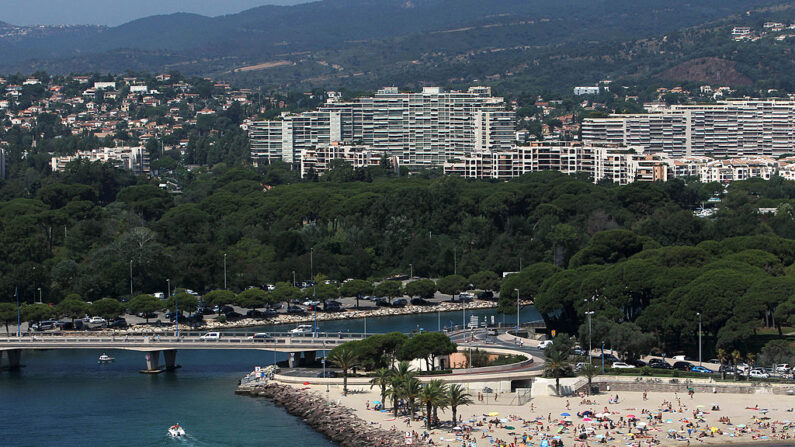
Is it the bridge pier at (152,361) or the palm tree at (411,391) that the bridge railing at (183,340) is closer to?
the bridge pier at (152,361)

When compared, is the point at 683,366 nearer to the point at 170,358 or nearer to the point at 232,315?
the point at 170,358

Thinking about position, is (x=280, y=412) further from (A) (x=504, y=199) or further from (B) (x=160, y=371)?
(A) (x=504, y=199)

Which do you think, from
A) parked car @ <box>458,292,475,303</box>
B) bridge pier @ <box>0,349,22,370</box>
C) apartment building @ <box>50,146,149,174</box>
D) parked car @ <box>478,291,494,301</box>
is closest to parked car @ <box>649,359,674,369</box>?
bridge pier @ <box>0,349,22,370</box>

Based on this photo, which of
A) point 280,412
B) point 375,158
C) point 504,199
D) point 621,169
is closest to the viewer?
point 280,412


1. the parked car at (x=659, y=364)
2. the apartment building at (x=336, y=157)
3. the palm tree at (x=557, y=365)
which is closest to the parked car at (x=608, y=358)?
the parked car at (x=659, y=364)

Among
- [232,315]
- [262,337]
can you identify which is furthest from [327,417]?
[232,315]

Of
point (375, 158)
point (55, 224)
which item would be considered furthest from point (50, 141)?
point (55, 224)
